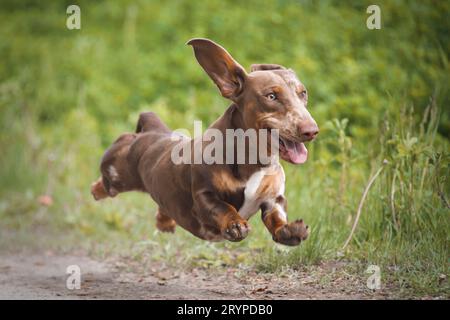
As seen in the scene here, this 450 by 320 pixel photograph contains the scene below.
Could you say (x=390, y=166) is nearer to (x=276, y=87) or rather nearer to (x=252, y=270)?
(x=252, y=270)

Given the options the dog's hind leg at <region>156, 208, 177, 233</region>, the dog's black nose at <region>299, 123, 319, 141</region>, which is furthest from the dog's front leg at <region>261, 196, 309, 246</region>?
the dog's hind leg at <region>156, 208, 177, 233</region>

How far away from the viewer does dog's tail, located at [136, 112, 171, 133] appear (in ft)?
15.3

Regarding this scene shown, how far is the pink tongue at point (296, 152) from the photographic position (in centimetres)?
352

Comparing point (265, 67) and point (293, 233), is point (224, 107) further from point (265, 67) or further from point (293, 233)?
point (293, 233)

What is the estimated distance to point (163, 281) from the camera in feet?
16.4

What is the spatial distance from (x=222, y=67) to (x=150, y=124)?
1067 millimetres

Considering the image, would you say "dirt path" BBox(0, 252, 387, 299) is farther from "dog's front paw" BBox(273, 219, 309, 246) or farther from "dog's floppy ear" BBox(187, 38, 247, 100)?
"dog's floppy ear" BBox(187, 38, 247, 100)

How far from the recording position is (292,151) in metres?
3.54

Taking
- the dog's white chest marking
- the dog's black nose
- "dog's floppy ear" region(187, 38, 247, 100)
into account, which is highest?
"dog's floppy ear" region(187, 38, 247, 100)

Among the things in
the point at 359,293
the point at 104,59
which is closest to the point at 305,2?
the point at 104,59

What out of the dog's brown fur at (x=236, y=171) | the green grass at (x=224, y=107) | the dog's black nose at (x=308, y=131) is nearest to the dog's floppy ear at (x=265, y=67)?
the dog's brown fur at (x=236, y=171)

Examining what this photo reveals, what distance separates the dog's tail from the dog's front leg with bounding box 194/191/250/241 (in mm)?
997

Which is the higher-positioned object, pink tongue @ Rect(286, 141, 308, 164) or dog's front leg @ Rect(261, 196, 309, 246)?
pink tongue @ Rect(286, 141, 308, 164)

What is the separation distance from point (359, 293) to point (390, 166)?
3.86 ft
